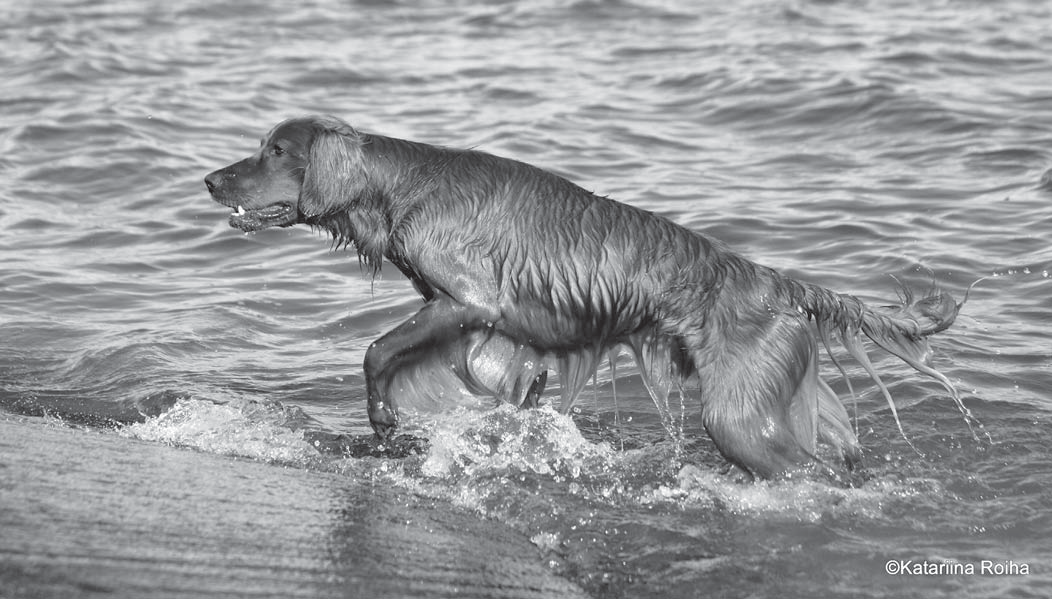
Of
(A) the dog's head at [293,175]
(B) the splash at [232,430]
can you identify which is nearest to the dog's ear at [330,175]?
(A) the dog's head at [293,175]

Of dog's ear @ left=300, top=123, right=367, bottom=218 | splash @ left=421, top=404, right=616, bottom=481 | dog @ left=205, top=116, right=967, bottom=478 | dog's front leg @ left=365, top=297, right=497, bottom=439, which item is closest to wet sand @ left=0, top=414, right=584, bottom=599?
splash @ left=421, top=404, right=616, bottom=481

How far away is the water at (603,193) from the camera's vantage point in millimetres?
6160

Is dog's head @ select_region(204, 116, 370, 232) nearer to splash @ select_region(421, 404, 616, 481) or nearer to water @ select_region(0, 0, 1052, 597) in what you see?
water @ select_region(0, 0, 1052, 597)

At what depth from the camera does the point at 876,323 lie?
6.59 meters

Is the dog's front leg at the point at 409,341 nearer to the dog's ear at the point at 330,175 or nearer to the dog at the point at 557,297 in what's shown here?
the dog at the point at 557,297

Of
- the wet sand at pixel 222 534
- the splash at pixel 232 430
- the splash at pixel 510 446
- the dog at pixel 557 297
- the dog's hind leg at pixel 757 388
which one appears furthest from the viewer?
the splash at pixel 232 430

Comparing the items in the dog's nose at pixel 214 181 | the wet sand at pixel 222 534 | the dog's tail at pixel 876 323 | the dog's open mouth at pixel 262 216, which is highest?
the dog's nose at pixel 214 181

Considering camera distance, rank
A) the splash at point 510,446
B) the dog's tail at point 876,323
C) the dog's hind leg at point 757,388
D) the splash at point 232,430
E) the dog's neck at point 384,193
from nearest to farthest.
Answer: the dog's hind leg at point 757,388 < the dog's tail at point 876,323 < the splash at point 510,446 < the splash at point 232,430 < the dog's neck at point 384,193

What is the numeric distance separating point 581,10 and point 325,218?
512 inches

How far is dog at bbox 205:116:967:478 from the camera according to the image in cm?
625

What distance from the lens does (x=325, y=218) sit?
7.07 metres

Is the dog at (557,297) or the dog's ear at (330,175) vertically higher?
the dog's ear at (330,175)

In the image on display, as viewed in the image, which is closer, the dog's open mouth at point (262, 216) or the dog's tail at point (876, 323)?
the dog's tail at point (876, 323)

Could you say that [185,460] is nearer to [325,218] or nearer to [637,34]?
[325,218]
